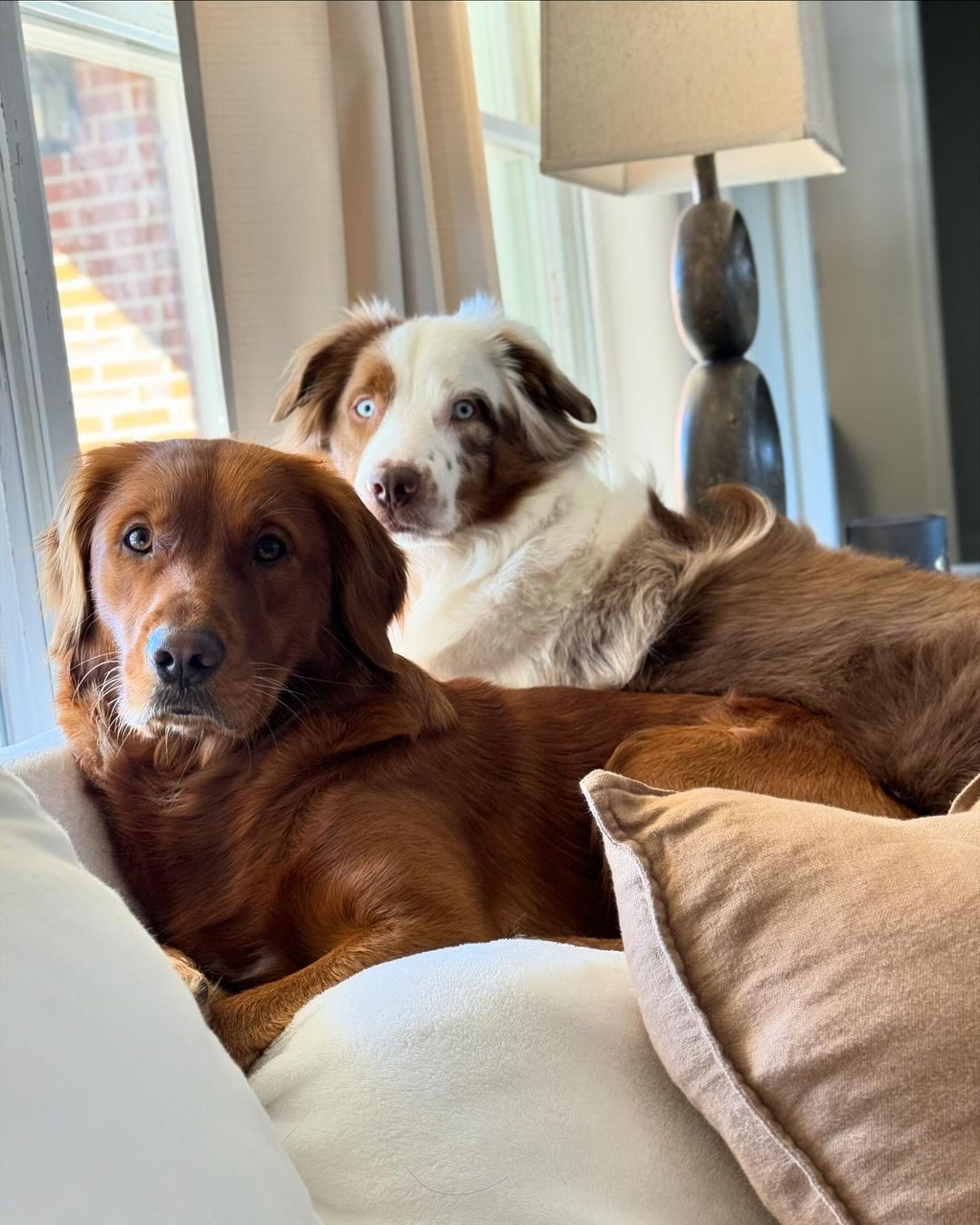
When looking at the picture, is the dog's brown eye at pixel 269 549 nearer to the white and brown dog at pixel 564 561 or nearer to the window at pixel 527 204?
the white and brown dog at pixel 564 561

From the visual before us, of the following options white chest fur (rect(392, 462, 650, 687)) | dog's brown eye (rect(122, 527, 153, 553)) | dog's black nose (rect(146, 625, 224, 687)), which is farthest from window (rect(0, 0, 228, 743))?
dog's black nose (rect(146, 625, 224, 687))

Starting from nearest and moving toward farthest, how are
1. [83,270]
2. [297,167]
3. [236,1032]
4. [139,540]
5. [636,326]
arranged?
1. [236,1032]
2. [139,540]
3. [297,167]
4. [83,270]
5. [636,326]

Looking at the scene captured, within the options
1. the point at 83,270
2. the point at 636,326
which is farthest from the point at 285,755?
the point at 636,326

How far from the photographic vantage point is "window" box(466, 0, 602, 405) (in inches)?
121

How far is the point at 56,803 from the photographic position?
3.61 ft

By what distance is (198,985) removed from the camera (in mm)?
993

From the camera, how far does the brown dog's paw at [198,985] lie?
0.98m

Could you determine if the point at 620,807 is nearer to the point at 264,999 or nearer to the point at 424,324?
the point at 264,999

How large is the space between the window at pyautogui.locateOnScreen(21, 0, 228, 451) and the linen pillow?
1309mm

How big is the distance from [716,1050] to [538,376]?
3.59 ft

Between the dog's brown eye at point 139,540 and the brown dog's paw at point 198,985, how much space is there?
33 cm

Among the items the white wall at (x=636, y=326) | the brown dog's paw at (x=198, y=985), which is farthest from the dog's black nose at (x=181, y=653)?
the white wall at (x=636, y=326)

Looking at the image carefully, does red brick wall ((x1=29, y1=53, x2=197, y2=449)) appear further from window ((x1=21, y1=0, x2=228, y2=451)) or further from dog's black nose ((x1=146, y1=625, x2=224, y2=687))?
dog's black nose ((x1=146, y1=625, x2=224, y2=687))

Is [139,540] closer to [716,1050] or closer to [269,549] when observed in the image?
[269,549]
